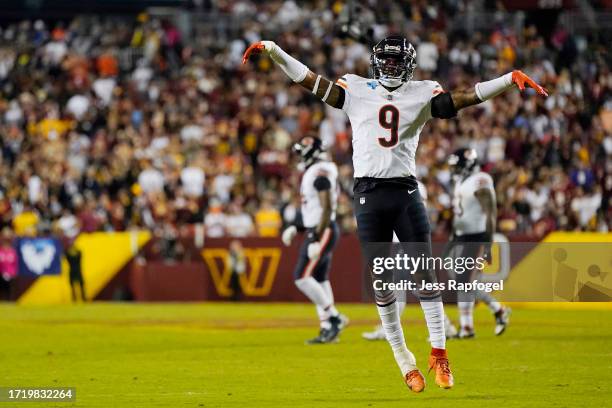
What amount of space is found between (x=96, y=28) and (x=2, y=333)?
16548 millimetres

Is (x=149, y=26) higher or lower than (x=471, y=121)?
higher

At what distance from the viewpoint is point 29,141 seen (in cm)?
2852

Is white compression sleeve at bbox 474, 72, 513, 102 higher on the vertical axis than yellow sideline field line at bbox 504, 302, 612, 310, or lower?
higher

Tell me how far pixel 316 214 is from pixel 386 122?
557 centimetres

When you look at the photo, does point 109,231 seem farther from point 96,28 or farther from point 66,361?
point 66,361

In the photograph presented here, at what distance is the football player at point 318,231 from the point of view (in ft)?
49.0

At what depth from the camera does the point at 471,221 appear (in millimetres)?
15719

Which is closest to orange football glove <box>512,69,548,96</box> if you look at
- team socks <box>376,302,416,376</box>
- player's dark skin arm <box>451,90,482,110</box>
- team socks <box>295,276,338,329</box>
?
player's dark skin arm <box>451,90,482,110</box>

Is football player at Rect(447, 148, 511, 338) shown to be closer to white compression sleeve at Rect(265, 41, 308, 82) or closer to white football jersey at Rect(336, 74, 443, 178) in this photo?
white football jersey at Rect(336, 74, 443, 178)

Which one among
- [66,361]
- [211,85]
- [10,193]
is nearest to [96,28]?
[211,85]

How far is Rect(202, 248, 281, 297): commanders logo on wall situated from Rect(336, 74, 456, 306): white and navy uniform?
1486 centimetres

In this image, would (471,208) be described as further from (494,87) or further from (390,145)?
(494,87)

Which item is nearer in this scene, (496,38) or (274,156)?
(274,156)

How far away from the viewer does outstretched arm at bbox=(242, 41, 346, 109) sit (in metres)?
9.46
